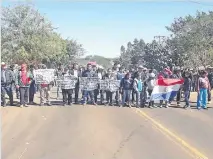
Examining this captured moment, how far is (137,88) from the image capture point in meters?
18.8

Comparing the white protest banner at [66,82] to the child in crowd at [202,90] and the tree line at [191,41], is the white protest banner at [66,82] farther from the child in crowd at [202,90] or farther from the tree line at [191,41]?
the tree line at [191,41]

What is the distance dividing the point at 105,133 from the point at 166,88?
7.49 meters

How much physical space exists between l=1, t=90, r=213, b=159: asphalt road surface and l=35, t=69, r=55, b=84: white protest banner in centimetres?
133

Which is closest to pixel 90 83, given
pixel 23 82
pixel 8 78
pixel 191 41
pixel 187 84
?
pixel 23 82

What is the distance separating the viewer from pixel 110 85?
19156mm

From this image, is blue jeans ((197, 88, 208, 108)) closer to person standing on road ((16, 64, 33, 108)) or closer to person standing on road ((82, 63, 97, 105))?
person standing on road ((82, 63, 97, 105))

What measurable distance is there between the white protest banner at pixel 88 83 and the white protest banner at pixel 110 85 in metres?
0.26

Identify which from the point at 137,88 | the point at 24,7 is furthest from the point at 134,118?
the point at 24,7

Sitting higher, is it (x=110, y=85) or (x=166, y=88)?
(x=110, y=85)

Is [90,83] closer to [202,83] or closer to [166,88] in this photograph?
[166,88]

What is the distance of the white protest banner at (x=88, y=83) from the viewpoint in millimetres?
19047

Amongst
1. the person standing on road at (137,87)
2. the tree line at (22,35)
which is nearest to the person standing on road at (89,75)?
the person standing on road at (137,87)

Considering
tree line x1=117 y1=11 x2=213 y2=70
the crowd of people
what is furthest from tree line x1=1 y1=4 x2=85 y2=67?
the crowd of people

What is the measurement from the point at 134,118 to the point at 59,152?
224 inches
